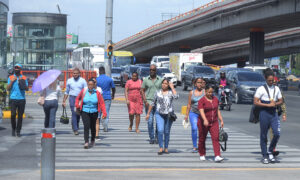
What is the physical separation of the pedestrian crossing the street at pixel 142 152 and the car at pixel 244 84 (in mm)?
14552

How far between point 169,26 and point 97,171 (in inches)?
2638

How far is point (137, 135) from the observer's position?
16.9 metres

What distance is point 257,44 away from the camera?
66312 mm

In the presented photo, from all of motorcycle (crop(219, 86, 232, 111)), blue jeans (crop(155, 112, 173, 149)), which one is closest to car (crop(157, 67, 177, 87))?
motorcycle (crop(219, 86, 232, 111))

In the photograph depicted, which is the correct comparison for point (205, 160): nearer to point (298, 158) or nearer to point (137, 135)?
point (298, 158)

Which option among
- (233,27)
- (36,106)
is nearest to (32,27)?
(36,106)

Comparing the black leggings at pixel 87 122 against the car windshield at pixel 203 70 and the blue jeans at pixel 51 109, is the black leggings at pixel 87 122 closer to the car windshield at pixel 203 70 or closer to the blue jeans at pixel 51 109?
the blue jeans at pixel 51 109

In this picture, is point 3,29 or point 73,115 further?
point 3,29

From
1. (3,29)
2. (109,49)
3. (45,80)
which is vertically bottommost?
(45,80)

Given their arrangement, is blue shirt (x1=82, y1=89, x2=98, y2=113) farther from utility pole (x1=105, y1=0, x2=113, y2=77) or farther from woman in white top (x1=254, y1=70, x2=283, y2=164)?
utility pole (x1=105, y1=0, x2=113, y2=77)

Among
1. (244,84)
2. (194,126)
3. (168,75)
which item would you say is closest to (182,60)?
(168,75)

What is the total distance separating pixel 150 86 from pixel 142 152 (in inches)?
103

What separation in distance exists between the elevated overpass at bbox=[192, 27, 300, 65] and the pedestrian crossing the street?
63560 mm

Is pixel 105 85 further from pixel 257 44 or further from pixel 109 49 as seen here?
pixel 257 44
